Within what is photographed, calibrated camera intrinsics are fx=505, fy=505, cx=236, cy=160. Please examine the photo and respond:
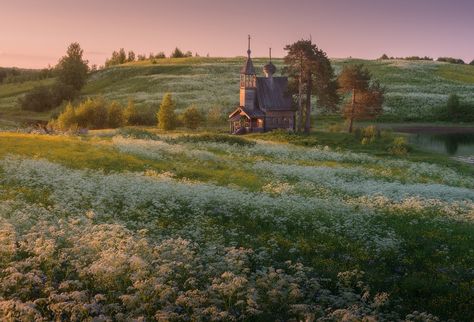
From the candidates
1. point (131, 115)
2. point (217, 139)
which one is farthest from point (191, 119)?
point (217, 139)

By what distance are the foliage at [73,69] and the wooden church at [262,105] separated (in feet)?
254

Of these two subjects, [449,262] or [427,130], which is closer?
[449,262]

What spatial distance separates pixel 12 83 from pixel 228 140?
14998 cm

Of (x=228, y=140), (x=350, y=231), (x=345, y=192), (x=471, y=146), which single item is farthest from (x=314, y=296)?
(x=471, y=146)

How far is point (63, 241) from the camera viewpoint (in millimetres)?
17969

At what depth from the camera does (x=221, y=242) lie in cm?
1962

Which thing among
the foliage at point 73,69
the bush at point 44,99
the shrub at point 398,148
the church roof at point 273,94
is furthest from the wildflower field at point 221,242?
the foliage at point 73,69

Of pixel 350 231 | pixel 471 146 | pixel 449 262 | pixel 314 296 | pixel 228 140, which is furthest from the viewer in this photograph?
pixel 471 146

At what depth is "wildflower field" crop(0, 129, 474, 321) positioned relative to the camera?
14352mm

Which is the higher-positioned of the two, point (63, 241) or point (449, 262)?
point (63, 241)

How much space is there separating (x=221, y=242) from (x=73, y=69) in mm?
125690

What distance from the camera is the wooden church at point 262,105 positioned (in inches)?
2778

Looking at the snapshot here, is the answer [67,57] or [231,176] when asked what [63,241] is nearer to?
[231,176]

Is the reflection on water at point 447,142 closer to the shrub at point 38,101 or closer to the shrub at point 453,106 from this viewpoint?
the shrub at point 453,106
